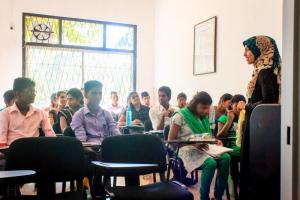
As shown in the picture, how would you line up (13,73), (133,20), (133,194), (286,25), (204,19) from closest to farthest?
(286,25), (133,194), (204,19), (13,73), (133,20)

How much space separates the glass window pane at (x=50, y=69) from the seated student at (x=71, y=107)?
3730 mm

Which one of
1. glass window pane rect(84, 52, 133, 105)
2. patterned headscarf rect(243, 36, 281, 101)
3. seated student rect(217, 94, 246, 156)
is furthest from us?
glass window pane rect(84, 52, 133, 105)

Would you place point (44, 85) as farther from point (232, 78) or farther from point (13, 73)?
point (232, 78)

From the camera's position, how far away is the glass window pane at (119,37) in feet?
25.9

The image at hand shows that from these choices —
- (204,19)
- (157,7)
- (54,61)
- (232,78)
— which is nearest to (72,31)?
(54,61)

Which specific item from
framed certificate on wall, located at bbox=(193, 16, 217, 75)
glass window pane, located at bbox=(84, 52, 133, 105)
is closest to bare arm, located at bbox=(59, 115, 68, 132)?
framed certificate on wall, located at bbox=(193, 16, 217, 75)

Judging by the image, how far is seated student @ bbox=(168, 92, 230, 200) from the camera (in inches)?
112

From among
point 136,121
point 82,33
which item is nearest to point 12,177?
point 136,121

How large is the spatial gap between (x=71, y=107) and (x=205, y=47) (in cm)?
298

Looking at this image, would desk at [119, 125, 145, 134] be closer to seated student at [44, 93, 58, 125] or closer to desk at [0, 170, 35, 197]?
seated student at [44, 93, 58, 125]

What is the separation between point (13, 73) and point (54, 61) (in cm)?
90

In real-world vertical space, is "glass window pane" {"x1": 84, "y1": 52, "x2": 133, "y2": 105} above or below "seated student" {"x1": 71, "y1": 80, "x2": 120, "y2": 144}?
above

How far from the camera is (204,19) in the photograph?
5848mm

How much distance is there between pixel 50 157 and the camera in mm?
2027
